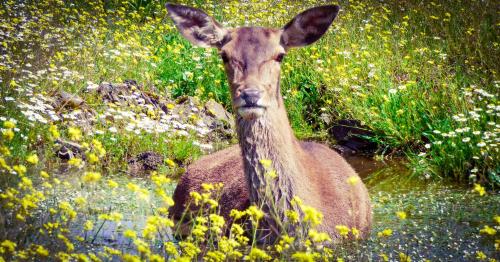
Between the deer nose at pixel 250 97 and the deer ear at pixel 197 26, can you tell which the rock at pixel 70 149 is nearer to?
the deer ear at pixel 197 26

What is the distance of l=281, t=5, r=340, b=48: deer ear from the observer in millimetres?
6277

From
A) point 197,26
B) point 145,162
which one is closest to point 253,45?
point 197,26

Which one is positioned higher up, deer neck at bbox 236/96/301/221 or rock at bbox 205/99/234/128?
rock at bbox 205/99/234/128

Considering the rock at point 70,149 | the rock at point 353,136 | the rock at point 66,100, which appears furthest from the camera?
the rock at point 353,136

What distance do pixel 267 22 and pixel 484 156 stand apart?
5.31 metres

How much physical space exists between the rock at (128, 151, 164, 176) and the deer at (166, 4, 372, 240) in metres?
2.49

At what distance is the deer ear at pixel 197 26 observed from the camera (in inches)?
251

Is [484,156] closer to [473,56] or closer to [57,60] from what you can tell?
[473,56]

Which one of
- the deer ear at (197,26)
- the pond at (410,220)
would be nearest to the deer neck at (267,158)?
the pond at (410,220)

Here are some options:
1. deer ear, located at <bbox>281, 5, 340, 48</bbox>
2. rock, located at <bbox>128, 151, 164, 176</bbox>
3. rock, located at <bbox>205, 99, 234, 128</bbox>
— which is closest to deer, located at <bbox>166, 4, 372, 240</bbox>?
deer ear, located at <bbox>281, 5, 340, 48</bbox>

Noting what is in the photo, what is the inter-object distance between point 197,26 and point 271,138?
50.0 inches

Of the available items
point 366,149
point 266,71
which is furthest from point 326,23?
point 366,149

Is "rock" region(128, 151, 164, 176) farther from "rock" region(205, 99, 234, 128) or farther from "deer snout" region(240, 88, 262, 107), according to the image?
"deer snout" region(240, 88, 262, 107)

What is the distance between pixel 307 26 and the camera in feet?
20.9
